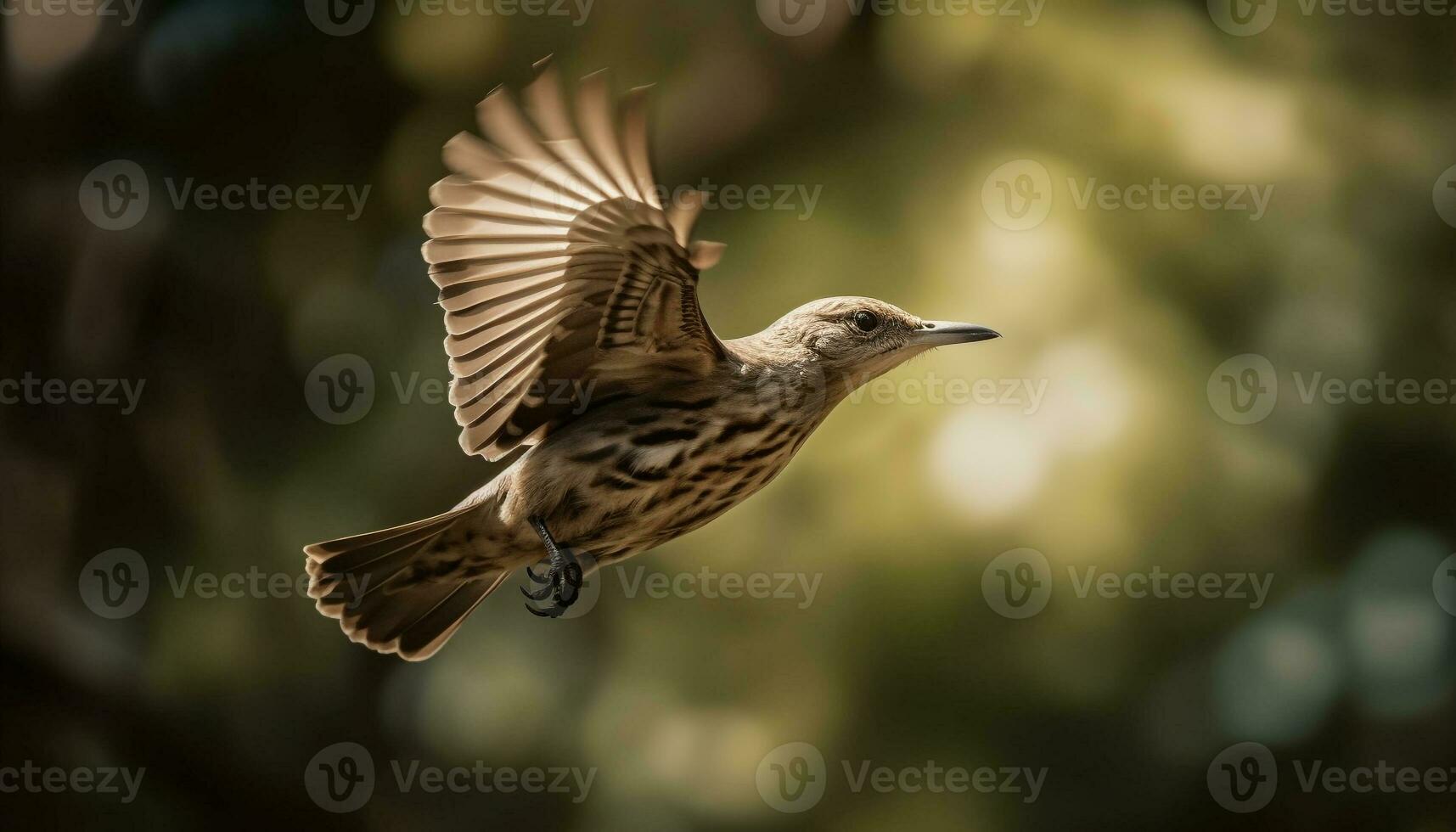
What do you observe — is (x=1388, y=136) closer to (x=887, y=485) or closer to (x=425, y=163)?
(x=887, y=485)

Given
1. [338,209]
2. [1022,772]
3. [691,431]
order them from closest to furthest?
1. [691,431]
2. [1022,772]
3. [338,209]

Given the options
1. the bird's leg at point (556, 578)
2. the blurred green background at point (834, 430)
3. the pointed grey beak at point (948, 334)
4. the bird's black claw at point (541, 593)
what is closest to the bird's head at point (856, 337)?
the pointed grey beak at point (948, 334)

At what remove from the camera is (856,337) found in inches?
199

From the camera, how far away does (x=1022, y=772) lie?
7.66m

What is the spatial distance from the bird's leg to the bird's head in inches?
35.7

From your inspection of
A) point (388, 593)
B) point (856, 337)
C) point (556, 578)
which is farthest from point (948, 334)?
A: point (388, 593)

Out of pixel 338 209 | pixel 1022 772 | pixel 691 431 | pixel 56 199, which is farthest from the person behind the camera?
pixel 338 209

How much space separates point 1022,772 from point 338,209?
14.6ft

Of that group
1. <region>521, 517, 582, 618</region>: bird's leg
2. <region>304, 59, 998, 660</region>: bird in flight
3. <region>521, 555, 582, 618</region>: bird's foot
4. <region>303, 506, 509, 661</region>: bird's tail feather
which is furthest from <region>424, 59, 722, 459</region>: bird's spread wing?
<region>303, 506, 509, 661</region>: bird's tail feather

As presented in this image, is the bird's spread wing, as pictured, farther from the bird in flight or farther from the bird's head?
the bird's head

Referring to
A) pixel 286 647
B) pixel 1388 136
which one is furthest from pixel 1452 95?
pixel 286 647

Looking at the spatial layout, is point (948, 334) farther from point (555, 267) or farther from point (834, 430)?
point (834, 430)

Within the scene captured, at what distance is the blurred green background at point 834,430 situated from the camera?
292 inches

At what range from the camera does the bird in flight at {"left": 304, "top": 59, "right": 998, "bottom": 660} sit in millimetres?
4195
